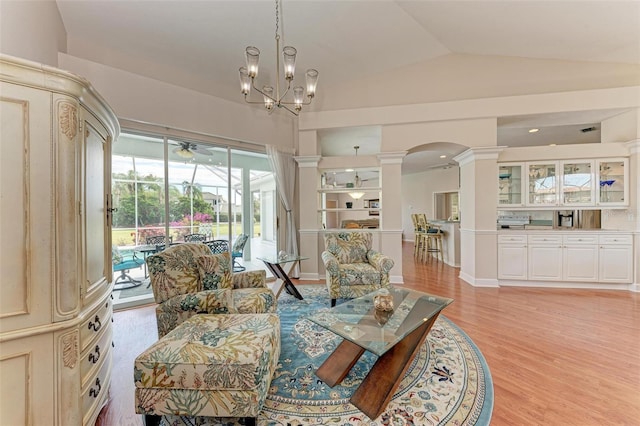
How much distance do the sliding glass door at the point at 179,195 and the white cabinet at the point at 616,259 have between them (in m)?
5.57

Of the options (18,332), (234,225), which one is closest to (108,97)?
(234,225)

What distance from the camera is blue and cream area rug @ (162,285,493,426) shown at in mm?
1471

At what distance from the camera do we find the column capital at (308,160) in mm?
4570

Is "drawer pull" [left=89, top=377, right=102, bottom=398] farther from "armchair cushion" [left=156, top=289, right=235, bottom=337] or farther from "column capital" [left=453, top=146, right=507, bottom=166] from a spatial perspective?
"column capital" [left=453, top=146, right=507, bottom=166]

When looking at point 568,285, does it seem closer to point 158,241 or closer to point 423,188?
point 423,188

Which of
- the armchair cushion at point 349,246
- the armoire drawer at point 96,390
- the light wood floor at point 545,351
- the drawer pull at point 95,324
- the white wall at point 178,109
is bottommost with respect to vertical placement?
the light wood floor at point 545,351

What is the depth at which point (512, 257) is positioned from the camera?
4.09m

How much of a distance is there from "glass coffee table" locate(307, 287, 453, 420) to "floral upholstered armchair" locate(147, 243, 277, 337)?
0.69 m

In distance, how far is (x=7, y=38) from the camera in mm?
2096

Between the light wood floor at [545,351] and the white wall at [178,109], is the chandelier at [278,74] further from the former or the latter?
the light wood floor at [545,351]

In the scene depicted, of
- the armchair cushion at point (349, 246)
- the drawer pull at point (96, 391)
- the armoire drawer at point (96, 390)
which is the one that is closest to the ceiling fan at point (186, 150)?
the armchair cushion at point (349, 246)

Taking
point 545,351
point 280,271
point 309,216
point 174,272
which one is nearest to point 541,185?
point 545,351

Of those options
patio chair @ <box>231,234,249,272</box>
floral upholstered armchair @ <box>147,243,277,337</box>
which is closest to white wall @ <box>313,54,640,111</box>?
patio chair @ <box>231,234,249,272</box>

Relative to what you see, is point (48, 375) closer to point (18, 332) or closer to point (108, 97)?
point (18, 332)
